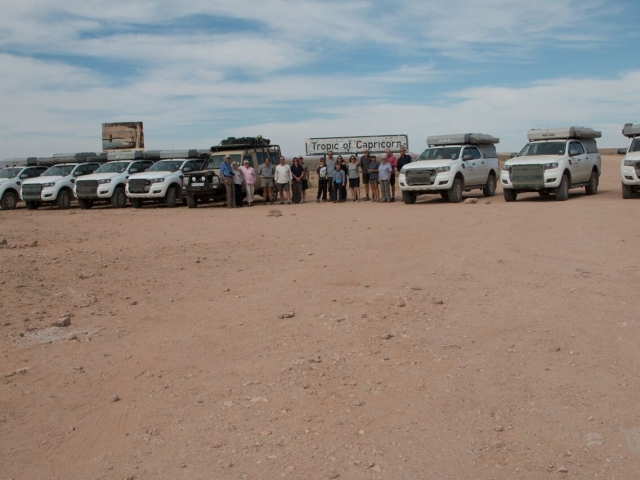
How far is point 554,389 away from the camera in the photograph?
18.2ft

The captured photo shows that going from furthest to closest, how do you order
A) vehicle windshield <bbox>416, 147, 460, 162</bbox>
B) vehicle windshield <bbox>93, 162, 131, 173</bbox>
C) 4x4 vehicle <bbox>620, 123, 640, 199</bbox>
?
vehicle windshield <bbox>93, 162, 131, 173</bbox>
vehicle windshield <bbox>416, 147, 460, 162</bbox>
4x4 vehicle <bbox>620, 123, 640, 199</bbox>

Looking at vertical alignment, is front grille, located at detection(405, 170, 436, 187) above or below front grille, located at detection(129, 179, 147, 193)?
above

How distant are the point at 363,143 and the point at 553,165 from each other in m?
17.2

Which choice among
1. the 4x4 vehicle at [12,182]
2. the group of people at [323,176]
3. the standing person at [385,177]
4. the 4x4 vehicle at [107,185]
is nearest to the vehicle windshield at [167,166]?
the 4x4 vehicle at [107,185]

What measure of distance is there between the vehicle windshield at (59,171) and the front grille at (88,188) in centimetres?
203

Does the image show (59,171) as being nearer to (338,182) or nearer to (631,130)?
(338,182)

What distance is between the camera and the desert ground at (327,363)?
465cm

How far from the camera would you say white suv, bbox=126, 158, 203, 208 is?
25172 mm

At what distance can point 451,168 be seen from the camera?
2206 cm

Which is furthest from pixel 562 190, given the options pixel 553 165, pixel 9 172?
pixel 9 172

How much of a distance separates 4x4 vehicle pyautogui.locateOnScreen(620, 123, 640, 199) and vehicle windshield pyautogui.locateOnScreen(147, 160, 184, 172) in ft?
46.6

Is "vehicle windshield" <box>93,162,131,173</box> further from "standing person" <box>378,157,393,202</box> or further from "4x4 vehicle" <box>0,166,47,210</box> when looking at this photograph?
"standing person" <box>378,157,393,202</box>

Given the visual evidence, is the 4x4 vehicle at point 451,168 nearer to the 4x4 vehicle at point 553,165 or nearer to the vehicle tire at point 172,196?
the 4x4 vehicle at point 553,165

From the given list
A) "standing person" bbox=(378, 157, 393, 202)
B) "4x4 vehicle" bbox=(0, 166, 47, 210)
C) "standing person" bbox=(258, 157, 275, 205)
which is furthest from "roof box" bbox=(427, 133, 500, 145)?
"4x4 vehicle" bbox=(0, 166, 47, 210)
